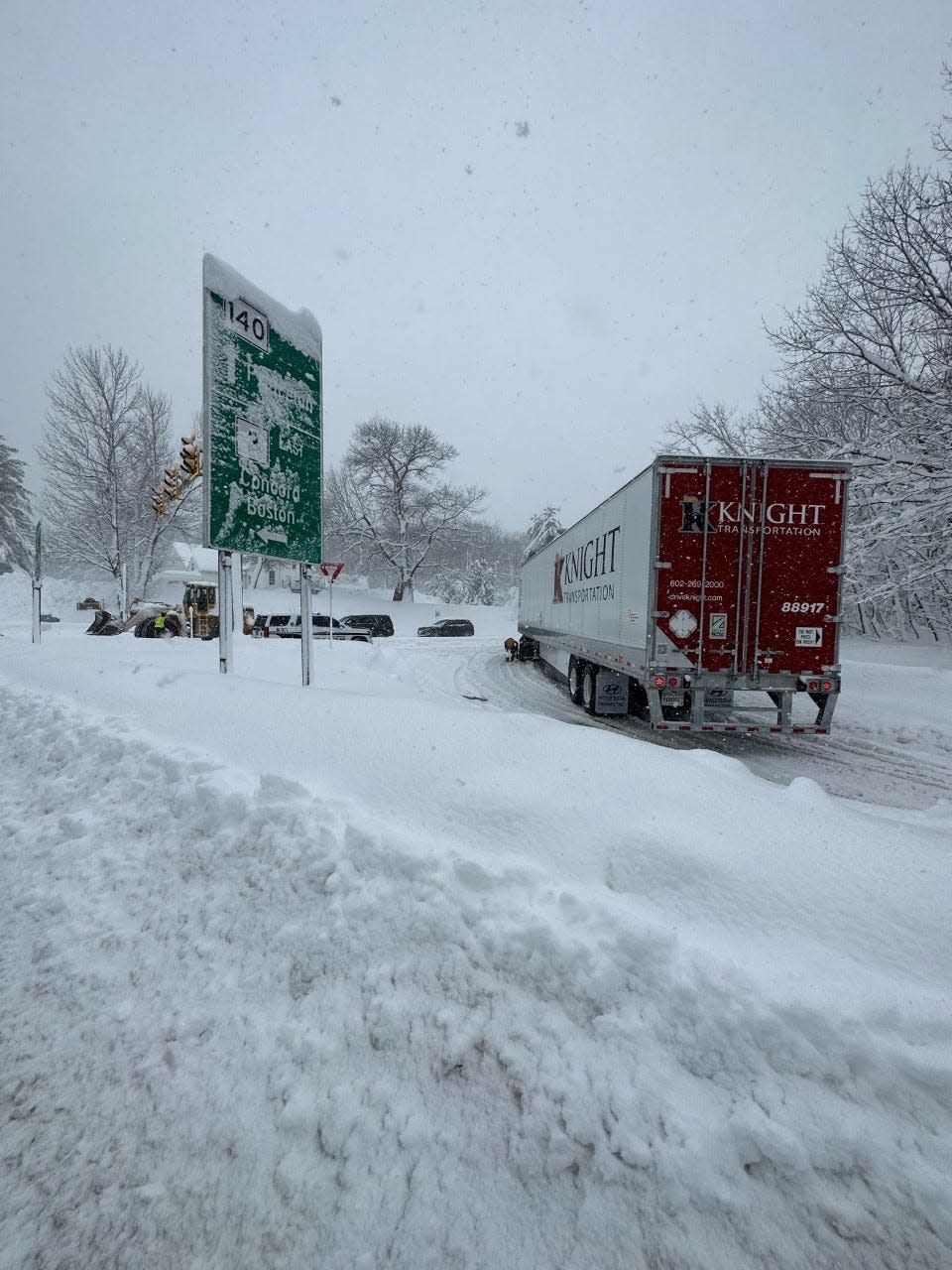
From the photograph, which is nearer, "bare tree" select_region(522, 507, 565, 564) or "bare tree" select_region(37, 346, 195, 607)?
"bare tree" select_region(37, 346, 195, 607)

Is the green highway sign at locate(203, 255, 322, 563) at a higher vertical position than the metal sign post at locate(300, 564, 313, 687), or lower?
higher

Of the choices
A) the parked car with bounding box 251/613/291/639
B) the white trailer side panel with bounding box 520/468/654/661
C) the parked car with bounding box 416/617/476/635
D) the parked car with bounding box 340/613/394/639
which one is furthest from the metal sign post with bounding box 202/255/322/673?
the parked car with bounding box 416/617/476/635

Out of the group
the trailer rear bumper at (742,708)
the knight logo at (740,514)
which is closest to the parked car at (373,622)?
the trailer rear bumper at (742,708)

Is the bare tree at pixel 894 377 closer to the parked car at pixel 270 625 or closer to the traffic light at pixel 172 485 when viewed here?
the traffic light at pixel 172 485

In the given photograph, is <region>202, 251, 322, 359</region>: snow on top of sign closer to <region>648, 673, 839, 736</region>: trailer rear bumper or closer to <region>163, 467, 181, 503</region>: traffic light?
<region>648, 673, 839, 736</region>: trailer rear bumper

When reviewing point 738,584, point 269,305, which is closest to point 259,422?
point 269,305

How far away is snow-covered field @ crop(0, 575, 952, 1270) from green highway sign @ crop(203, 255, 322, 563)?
145 inches

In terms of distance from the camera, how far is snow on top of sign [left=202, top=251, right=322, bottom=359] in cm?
655

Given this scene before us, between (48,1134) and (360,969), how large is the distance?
1.13 metres

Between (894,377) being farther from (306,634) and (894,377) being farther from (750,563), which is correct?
(306,634)

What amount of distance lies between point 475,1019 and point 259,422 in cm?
685

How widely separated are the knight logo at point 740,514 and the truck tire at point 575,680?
4945mm

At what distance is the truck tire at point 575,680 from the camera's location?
1216 cm

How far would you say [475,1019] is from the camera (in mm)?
2316
